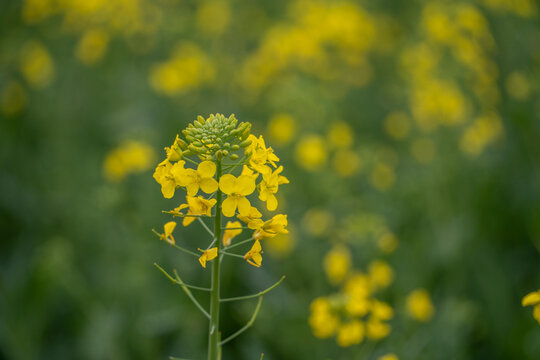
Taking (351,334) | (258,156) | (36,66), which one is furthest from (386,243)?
(36,66)

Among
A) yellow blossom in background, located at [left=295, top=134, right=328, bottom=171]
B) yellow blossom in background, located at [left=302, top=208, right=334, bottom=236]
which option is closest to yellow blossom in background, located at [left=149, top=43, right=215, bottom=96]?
yellow blossom in background, located at [left=295, top=134, right=328, bottom=171]

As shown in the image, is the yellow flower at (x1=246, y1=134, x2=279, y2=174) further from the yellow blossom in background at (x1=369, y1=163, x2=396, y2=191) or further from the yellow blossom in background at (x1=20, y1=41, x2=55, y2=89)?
the yellow blossom in background at (x1=20, y1=41, x2=55, y2=89)

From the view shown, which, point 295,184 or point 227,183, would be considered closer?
point 227,183

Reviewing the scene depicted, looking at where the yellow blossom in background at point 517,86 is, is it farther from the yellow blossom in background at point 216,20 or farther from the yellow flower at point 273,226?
the yellow blossom in background at point 216,20

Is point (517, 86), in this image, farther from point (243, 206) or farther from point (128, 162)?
point (243, 206)

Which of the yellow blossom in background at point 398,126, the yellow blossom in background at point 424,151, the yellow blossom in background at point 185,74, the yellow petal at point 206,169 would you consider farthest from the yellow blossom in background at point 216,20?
the yellow petal at point 206,169
